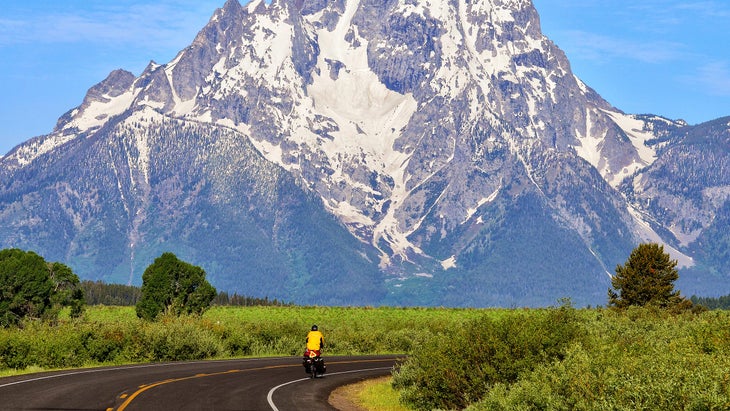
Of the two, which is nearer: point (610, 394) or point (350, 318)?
point (610, 394)

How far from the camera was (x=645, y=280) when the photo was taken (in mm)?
92250

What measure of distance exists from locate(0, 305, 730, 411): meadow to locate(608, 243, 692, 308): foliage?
2766 cm

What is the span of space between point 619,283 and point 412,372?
60.6 m

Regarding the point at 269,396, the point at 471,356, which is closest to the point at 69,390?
the point at 269,396

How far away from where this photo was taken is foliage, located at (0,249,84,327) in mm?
79375

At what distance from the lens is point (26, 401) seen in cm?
3181

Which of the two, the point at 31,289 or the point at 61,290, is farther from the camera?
the point at 61,290

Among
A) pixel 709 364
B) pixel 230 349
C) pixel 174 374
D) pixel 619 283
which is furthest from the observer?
pixel 619 283

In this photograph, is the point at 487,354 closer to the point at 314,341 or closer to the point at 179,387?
the point at 179,387

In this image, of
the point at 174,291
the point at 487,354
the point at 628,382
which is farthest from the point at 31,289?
the point at 628,382

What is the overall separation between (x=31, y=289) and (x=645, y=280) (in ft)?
173

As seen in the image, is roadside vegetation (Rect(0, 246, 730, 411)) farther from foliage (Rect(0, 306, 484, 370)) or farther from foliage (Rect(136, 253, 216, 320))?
foliage (Rect(136, 253, 216, 320))

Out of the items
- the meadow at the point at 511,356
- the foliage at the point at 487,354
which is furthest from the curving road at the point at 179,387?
the foliage at the point at 487,354

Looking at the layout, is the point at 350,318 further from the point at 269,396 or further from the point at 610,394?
the point at 610,394
